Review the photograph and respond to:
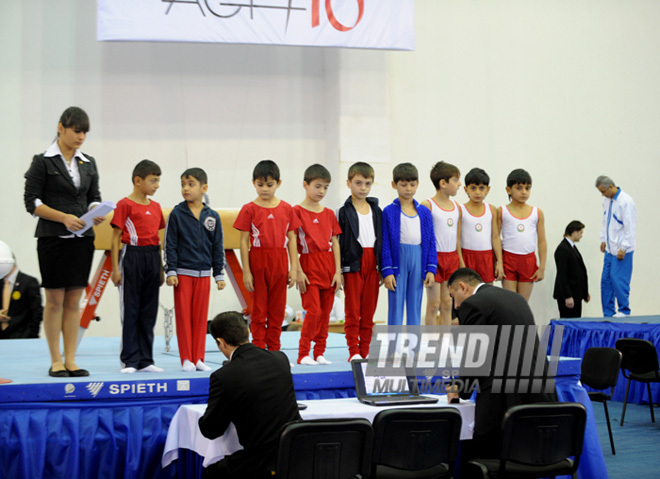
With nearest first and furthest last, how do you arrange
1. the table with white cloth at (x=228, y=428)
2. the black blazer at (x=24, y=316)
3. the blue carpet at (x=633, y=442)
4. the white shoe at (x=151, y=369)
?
the table with white cloth at (x=228, y=428)
the white shoe at (x=151, y=369)
the blue carpet at (x=633, y=442)
the black blazer at (x=24, y=316)

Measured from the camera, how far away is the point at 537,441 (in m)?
3.37

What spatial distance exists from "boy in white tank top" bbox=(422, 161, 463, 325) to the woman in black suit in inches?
110

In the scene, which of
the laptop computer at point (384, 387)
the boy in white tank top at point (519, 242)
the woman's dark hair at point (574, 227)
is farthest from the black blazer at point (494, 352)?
the woman's dark hair at point (574, 227)

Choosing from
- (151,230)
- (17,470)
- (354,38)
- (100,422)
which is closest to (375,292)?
(151,230)

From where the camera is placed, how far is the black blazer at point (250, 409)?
3176 mm

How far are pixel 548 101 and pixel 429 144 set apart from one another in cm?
216

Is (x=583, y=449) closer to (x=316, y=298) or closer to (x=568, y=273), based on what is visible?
(x=316, y=298)

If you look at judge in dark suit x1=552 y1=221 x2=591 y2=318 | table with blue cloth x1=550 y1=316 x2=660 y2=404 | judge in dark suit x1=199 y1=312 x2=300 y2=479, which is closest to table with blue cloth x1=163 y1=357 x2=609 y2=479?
judge in dark suit x1=199 y1=312 x2=300 y2=479

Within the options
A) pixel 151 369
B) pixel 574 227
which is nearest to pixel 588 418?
pixel 151 369

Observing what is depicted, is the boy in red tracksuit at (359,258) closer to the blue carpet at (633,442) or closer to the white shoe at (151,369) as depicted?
the white shoe at (151,369)

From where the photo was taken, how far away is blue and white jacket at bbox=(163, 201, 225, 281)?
479 cm

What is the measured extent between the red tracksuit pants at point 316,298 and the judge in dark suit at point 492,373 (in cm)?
151

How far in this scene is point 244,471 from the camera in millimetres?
3201

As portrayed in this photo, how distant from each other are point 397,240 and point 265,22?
4.64 metres
